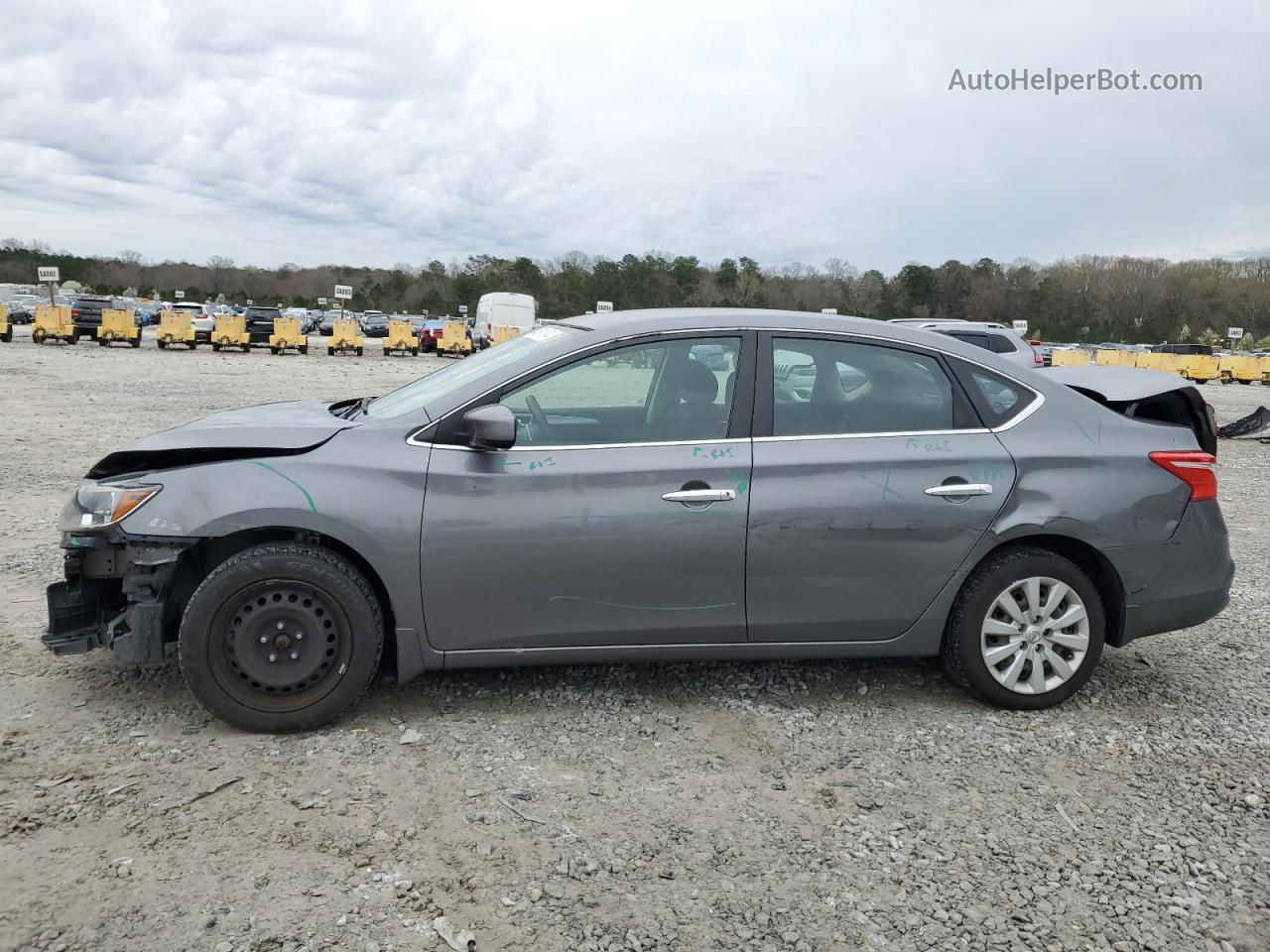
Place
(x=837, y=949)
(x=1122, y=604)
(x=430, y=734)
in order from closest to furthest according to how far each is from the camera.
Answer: (x=837, y=949) < (x=430, y=734) < (x=1122, y=604)

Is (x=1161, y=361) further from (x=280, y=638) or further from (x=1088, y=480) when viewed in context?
(x=280, y=638)

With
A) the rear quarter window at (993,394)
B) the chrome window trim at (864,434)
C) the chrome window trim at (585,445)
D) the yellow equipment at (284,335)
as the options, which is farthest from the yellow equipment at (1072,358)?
the chrome window trim at (585,445)

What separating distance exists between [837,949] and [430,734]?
6.07ft

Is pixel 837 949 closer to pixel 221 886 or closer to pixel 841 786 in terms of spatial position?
pixel 841 786

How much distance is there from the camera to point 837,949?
2.77 meters

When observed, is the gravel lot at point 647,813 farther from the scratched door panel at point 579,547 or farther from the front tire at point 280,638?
the scratched door panel at point 579,547

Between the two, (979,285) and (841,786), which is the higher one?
(979,285)

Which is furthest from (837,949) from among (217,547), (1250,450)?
(1250,450)

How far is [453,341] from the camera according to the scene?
4000 centimetres

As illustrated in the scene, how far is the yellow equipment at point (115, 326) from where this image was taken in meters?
33.4

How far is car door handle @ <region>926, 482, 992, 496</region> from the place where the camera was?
4.20 metres

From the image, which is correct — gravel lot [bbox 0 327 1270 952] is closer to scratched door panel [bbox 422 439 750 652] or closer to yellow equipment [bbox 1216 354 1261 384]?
scratched door panel [bbox 422 439 750 652]

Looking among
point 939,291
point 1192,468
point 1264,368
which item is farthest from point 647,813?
point 939,291

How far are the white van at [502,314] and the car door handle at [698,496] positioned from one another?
3324cm
